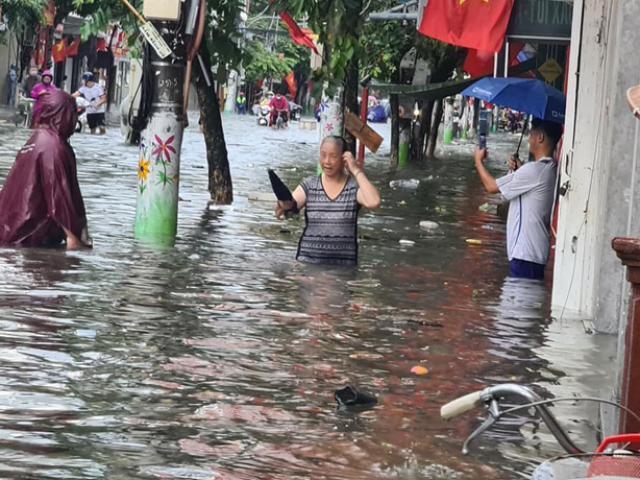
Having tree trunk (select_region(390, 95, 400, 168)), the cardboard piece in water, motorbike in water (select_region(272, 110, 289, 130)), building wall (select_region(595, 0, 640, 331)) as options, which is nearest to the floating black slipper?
building wall (select_region(595, 0, 640, 331))

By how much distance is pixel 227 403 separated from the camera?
7832 millimetres

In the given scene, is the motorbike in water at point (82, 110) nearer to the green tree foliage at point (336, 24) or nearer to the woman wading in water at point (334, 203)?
the green tree foliage at point (336, 24)

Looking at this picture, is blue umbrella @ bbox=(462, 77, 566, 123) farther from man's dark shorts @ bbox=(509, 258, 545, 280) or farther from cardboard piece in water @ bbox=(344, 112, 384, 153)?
man's dark shorts @ bbox=(509, 258, 545, 280)

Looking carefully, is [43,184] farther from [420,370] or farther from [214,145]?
[214,145]

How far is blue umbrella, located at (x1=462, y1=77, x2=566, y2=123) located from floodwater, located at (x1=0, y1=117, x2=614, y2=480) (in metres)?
1.70

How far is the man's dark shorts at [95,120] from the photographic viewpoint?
3902 cm

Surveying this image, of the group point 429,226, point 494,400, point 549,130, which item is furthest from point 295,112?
point 494,400

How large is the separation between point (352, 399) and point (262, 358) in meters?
1.41

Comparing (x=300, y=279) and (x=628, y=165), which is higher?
(x=628, y=165)

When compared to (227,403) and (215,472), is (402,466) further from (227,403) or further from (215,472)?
(227,403)

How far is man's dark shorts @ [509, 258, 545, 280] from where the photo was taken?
1386 cm

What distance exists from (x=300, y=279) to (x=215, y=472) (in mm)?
6593

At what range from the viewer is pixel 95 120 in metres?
39.2

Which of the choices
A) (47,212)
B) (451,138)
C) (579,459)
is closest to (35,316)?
(47,212)
